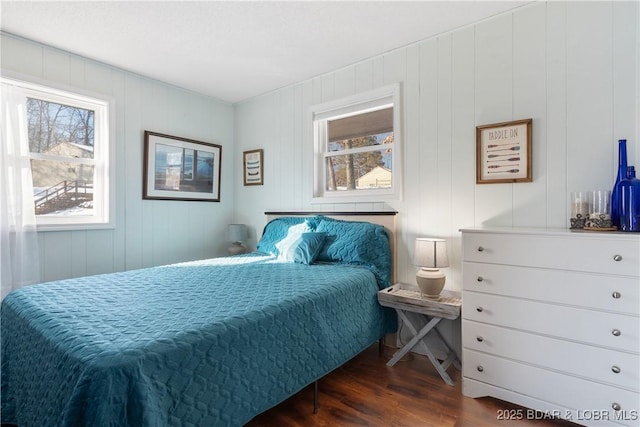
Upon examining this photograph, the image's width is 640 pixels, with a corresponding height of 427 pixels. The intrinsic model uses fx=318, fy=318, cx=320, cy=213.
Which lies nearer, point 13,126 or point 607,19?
point 607,19

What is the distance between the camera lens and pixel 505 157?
220 cm

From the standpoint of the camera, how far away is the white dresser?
4.93ft

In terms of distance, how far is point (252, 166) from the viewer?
12.7 ft

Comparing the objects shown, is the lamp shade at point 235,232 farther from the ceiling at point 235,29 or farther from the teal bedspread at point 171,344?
the ceiling at point 235,29

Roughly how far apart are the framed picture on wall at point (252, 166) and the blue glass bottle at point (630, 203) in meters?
3.12

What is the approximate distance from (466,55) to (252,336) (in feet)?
7.95

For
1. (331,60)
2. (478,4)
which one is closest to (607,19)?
(478,4)

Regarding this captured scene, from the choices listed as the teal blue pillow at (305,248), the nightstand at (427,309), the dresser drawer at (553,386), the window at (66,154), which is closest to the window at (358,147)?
the teal blue pillow at (305,248)

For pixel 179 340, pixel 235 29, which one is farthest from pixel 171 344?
pixel 235 29

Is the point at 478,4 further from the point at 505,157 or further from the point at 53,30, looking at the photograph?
the point at 53,30

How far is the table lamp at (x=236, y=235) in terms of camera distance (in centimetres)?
370

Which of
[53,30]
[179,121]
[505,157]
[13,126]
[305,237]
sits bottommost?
[305,237]

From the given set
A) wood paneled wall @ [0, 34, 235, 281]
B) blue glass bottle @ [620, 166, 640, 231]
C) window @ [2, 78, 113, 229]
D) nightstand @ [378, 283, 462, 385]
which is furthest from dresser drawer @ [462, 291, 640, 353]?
window @ [2, 78, 113, 229]

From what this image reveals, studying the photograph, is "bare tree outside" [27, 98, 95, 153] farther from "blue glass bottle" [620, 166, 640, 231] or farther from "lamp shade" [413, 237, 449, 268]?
"blue glass bottle" [620, 166, 640, 231]
